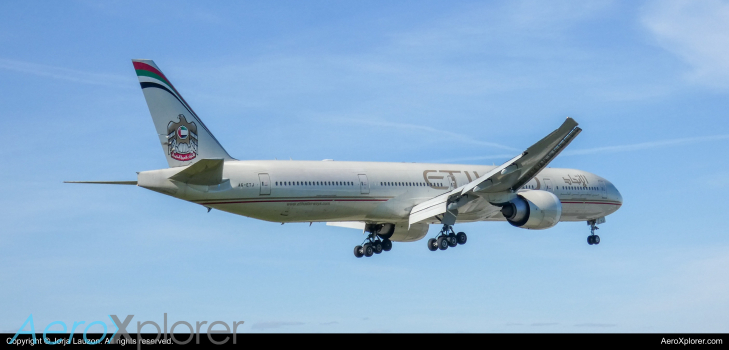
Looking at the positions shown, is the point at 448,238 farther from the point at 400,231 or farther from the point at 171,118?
the point at 171,118

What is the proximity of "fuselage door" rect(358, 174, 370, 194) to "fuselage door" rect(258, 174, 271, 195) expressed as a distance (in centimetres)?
415

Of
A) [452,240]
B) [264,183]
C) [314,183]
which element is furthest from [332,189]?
[452,240]

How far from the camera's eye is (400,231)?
40156mm

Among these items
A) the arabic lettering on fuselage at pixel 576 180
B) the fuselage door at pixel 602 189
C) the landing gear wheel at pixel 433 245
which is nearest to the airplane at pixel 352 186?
the landing gear wheel at pixel 433 245

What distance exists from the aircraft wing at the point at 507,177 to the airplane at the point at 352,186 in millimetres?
38

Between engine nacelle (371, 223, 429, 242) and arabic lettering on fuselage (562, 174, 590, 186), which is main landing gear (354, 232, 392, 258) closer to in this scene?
engine nacelle (371, 223, 429, 242)

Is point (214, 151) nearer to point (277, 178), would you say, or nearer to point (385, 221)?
point (277, 178)

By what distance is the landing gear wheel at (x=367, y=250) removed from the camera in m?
39.6

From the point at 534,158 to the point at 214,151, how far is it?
38.8 ft

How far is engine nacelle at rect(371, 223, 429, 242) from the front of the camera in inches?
1574

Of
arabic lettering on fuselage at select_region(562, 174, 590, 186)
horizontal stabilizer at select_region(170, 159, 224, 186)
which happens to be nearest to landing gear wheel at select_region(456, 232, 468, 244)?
arabic lettering on fuselage at select_region(562, 174, 590, 186)

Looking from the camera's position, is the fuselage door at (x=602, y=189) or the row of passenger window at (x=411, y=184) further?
the fuselage door at (x=602, y=189)

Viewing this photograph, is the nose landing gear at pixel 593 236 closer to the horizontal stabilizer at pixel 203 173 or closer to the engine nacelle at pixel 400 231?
the engine nacelle at pixel 400 231
